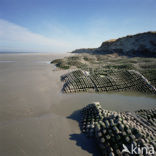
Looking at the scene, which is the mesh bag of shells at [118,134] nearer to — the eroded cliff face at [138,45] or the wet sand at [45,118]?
the wet sand at [45,118]

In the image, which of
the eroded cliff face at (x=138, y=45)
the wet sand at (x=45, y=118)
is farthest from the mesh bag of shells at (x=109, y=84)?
the eroded cliff face at (x=138, y=45)

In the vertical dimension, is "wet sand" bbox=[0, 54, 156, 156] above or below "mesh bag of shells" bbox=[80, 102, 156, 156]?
below

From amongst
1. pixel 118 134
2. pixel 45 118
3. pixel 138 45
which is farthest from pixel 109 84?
pixel 138 45

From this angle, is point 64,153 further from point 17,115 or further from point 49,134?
point 17,115

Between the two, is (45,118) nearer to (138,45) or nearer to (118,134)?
(118,134)

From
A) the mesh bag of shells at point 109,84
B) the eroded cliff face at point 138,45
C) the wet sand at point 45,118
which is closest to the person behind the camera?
the wet sand at point 45,118

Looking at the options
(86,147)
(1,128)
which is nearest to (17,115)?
(1,128)

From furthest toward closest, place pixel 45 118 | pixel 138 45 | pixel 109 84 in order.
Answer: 1. pixel 138 45
2. pixel 109 84
3. pixel 45 118

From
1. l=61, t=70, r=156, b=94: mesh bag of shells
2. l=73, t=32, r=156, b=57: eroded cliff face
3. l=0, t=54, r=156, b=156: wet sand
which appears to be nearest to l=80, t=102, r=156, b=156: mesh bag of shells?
l=0, t=54, r=156, b=156: wet sand

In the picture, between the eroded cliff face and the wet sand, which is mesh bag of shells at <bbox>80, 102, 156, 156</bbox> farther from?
the eroded cliff face
